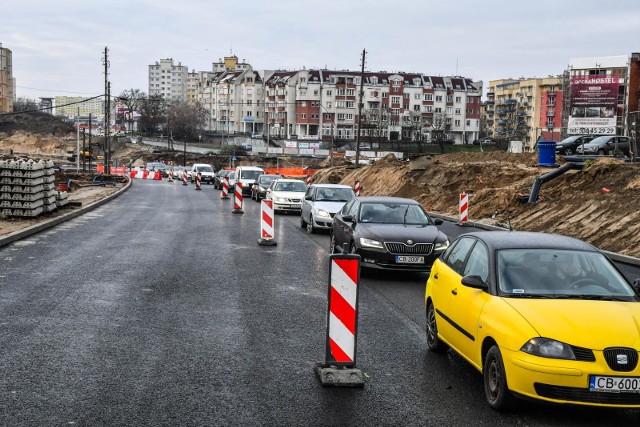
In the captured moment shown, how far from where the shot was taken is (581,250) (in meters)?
7.02

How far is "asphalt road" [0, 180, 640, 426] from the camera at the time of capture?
231 inches

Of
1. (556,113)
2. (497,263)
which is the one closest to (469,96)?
(556,113)

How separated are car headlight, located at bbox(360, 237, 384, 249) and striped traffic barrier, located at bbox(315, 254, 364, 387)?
6.58 meters

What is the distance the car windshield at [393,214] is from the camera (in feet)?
48.7

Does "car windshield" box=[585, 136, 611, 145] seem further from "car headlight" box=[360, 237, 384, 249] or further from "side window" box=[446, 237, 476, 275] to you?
"side window" box=[446, 237, 476, 275]

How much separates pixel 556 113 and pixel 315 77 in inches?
2192

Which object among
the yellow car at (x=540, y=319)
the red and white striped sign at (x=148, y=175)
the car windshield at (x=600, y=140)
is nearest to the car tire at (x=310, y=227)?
the yellow car at (x=540, y=319)

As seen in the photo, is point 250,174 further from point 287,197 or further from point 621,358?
point 621,358

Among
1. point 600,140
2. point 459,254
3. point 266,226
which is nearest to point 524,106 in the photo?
point 600,140

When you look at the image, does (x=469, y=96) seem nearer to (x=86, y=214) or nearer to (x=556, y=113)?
(x=556, y=113)

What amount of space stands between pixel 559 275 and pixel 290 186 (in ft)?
79.8

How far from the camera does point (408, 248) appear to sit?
13.4 meters

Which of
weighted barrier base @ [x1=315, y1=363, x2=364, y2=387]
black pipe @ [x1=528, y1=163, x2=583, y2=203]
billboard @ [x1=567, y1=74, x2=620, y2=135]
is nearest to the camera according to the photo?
weighted barrier base @ [x1=315, y1=363, x2=364, y2=387]

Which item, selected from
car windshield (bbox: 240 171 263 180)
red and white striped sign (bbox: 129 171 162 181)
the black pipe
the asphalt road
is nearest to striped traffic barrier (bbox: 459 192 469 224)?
the black pipe
